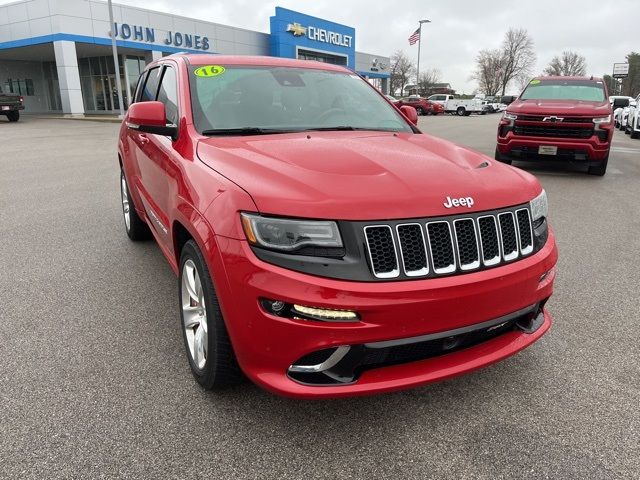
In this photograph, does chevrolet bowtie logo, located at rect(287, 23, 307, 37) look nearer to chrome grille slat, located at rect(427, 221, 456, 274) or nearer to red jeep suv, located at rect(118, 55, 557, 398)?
red jeep suv, located at rect(118, 55, 557, 398)

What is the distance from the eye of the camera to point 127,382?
2729mm

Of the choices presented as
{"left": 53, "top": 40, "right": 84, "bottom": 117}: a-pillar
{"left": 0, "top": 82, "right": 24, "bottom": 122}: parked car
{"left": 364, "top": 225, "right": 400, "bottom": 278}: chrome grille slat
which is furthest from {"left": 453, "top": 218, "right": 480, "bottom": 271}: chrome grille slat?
{"left": 53, "top": 40, "right": 84, "bottom": 117}: a-pillar

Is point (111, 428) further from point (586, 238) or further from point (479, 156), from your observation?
point (586, 238)

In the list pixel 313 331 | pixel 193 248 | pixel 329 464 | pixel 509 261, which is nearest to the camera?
pixel 313 331

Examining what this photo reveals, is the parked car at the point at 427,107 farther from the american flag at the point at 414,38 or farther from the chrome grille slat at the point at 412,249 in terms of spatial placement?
the chrome grille slat at the point at 412,249

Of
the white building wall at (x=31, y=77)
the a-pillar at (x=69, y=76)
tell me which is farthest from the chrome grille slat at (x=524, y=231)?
the white building wall at (x=31, y=77)

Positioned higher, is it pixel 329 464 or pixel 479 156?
pixel 479 156

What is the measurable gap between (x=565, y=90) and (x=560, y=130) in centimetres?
175

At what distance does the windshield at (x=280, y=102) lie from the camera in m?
3.14

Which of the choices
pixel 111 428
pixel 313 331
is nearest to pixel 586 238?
pixel 313 331

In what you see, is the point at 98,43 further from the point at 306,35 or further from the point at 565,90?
the point at 565,90

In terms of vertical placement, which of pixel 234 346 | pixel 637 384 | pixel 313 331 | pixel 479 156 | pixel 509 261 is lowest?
pixel 637 384

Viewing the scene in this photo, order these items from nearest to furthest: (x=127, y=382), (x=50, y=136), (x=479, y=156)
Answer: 1. (x=127, y=382)
2. (x=479, y=156)
3. (x=50, y=136)

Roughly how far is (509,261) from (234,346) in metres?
1.30
